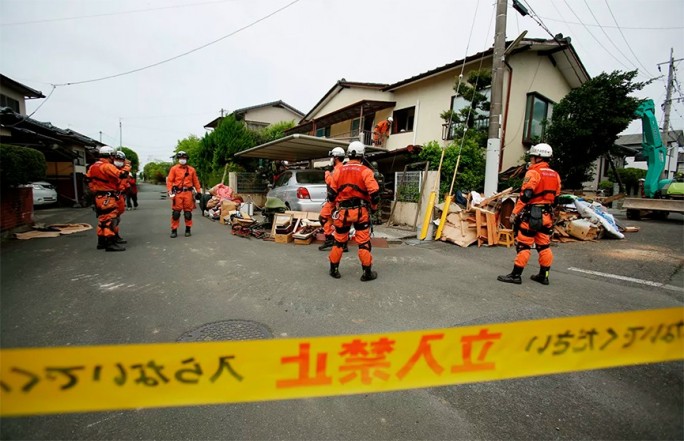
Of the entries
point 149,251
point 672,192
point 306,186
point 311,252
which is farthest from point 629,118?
point 149,251

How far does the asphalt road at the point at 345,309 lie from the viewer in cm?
182

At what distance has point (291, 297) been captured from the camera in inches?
147

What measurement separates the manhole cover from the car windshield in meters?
5.95

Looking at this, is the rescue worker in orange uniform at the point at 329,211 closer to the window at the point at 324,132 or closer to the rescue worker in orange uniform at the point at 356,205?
the rescue worker in orange uniform at the point at 356,205

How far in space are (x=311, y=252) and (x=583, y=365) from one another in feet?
16.4

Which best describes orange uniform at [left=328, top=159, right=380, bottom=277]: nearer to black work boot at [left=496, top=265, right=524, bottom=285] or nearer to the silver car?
black work boot at [left=496, top=265, right=524, bottom=285]

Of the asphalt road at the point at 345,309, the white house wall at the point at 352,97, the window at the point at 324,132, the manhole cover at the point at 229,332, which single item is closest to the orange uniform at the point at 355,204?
the asphalt road at the point at 345,309

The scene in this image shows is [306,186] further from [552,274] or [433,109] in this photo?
[433,109]

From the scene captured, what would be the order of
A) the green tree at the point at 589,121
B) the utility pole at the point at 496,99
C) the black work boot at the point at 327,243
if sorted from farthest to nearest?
the green tree at the point at 589,121 < the utility pole at the point at 496,99 < the black work boot at the point at 327,243

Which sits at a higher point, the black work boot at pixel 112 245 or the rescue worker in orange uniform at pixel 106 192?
the rescue worker in orange uniform at pixel 106 192

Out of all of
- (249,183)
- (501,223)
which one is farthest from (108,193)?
(249,183)

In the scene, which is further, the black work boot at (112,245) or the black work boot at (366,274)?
the black work boot at (112,245)

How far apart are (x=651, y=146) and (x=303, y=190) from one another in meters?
11.7

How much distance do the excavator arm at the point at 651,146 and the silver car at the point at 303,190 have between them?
10.3 meters
